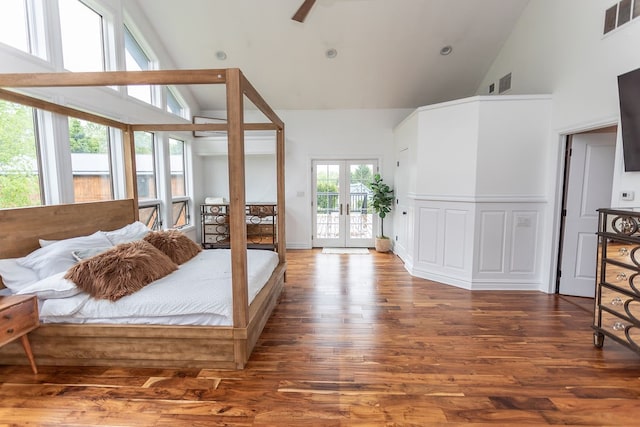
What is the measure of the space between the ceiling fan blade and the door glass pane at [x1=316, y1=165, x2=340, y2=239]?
2.88 m

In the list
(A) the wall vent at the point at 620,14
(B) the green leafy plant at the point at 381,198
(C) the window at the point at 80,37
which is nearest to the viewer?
(A) the wall vent at the point at 620,14

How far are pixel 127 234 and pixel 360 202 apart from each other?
14.3 feet

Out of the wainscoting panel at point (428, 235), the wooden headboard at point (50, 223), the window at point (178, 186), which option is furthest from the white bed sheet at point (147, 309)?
the window at point (178, 186)

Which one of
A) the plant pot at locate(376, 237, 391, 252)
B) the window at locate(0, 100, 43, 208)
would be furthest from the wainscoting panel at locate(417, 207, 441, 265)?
the window at locate(0, 100, 43, 208)

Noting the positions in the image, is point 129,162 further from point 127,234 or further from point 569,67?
point 569,67

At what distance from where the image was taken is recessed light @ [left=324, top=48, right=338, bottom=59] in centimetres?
492

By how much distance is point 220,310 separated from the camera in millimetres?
2215

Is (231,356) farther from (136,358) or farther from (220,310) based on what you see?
(136,358)

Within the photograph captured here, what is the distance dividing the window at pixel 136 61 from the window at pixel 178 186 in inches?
37.7

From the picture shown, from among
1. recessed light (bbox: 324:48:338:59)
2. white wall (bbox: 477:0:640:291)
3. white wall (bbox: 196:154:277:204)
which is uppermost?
recessed light (bbox: 324:48:338:59)

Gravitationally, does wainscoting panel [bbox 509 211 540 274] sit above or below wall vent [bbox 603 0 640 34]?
below

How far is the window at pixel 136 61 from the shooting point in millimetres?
4262

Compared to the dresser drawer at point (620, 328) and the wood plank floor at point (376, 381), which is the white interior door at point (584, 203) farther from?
the dresser drawer at point (620, 328)

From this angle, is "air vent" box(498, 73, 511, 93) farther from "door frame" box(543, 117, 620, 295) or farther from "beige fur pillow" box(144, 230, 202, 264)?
"beige fur pillow" box(144, 230, 202, 264)
